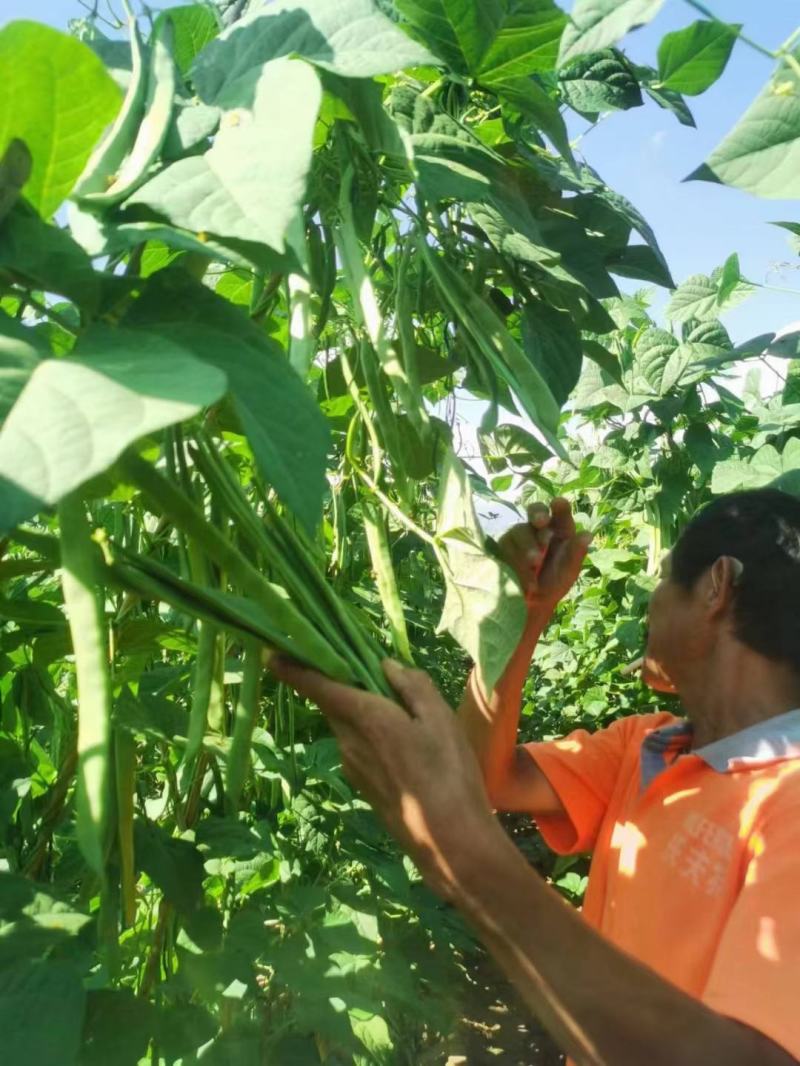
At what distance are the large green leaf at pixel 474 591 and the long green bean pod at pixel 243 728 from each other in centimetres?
11

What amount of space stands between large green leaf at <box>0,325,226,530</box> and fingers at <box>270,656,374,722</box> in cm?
22

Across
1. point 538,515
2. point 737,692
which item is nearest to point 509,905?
point 538,515

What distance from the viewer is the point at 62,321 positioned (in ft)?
1.34

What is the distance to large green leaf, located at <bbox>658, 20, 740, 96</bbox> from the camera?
0.71 m

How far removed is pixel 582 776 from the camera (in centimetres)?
126

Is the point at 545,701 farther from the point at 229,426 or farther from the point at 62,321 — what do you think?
the point at 62,321

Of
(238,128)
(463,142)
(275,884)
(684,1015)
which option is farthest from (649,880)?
(238,128)

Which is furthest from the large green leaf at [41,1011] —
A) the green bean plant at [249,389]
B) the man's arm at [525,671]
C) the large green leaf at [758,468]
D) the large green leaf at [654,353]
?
the large green leaf at [654,353]

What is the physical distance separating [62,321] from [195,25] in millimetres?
228

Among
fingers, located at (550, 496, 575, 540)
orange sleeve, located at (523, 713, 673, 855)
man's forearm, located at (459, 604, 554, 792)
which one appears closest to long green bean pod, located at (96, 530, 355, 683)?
fingers, located at (550, 496, 575, 540)

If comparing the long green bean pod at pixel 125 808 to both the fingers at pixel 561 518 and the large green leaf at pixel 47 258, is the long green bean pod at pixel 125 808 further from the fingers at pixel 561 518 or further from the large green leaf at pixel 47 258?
the fingers at pixel 561 518

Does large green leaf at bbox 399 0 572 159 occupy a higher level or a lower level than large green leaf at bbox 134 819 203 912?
higher

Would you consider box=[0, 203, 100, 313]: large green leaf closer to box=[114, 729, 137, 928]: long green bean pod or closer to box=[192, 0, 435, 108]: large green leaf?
box=[192, 0, 435, 108]: large green leaf

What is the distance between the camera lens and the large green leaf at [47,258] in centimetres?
39
